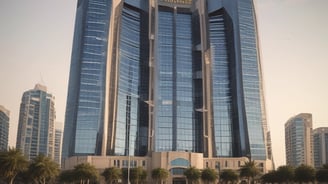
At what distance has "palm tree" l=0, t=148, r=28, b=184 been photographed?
89250mm

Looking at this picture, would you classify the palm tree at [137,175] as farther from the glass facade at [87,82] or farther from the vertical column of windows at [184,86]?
the vertical column of windows at [184,86]

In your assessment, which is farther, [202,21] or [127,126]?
[202,21]

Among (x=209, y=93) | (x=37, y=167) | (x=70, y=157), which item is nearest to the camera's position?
(x=37, y=167)

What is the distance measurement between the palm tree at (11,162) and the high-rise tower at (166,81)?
50147 mm

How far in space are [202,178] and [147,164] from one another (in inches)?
1074

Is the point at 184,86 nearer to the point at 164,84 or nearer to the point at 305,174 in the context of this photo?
the point at 164,84

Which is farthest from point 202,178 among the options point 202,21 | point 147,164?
point 202,21

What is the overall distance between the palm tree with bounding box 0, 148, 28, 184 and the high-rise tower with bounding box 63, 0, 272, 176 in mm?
50147

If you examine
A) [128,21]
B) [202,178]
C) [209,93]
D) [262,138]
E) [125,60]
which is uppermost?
[128,21]

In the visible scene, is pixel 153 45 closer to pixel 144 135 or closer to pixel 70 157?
pixel 144 135

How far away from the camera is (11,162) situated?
89.2 metres

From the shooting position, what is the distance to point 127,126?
158375 mm

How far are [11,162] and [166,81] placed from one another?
83025 mm

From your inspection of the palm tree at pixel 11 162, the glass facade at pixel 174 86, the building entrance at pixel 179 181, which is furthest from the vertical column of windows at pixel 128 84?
the palm tree at pixel 11 162
